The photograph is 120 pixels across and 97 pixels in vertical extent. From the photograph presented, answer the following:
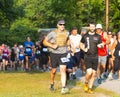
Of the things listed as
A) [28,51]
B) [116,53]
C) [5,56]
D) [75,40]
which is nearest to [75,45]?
[75,40]

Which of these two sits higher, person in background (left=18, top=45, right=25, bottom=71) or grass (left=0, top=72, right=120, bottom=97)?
grass (left=0, top=72, right=120, bottom=97)

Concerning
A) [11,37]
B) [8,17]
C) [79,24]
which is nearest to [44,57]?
[11,37]

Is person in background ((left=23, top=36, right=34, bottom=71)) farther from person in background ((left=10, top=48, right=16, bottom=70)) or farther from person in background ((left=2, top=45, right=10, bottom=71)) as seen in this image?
person in background ((left=10, top=48, right=16, bottom=70))

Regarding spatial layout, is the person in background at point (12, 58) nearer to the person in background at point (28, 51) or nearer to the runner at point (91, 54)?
the person in background at point (28, 51)

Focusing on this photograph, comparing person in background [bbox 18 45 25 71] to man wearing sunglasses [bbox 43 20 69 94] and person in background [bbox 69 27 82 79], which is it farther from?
man wearing sunglasses [bbox 43 20 69 94]

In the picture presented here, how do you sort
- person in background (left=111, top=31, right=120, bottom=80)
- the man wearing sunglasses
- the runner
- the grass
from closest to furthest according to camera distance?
the grass, the man wearing sunglasses, the runner, person in background (left=111, top=31, right=120, bottom=80)

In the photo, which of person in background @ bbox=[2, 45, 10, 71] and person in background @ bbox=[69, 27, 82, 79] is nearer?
person in background @ bbox=[69, 27, 82, 79]

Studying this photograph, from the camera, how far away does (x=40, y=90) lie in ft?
44.0

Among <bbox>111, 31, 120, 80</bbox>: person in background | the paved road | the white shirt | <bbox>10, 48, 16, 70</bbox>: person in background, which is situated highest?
the white shirt

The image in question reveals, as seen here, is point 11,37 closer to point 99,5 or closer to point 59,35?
point 99,5

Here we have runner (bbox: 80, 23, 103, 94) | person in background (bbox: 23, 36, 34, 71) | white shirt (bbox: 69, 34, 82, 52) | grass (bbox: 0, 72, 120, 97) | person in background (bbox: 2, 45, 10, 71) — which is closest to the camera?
grass (bbox: 0, 72, 120, 97)

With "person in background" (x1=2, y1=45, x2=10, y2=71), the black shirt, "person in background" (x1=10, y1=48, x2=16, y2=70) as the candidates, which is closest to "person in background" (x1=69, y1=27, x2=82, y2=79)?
the black shirt

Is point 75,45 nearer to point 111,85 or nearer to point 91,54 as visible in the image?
point 111,85

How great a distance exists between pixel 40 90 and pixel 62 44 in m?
1.72
